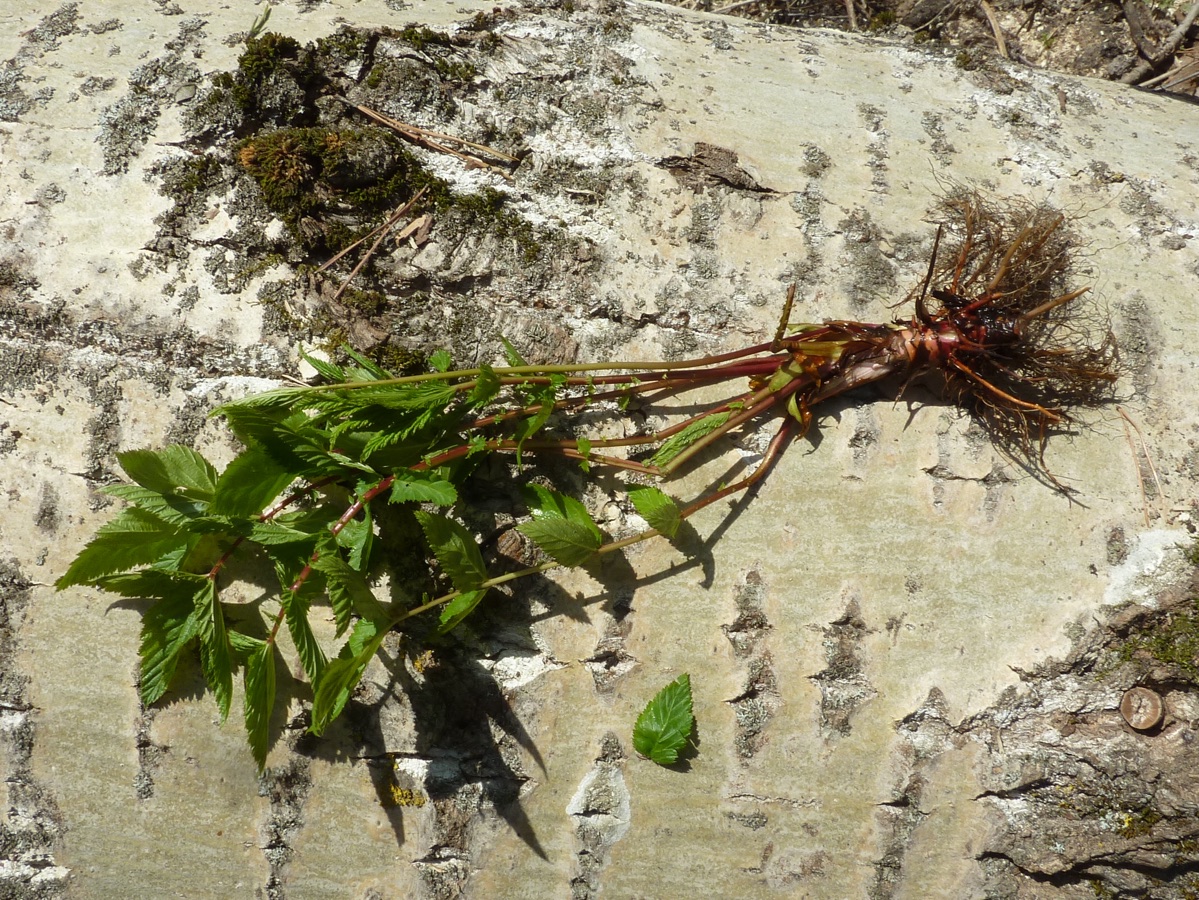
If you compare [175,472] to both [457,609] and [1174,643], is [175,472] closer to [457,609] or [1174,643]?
[457,609]

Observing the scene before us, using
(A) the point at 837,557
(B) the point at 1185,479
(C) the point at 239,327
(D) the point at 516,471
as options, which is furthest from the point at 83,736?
(B) the point at 1185,479

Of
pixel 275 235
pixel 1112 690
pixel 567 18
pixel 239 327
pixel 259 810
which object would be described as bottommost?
pixel 259 810

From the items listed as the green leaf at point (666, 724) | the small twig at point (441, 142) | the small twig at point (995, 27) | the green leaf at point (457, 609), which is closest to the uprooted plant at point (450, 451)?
the green leaf at point (457, 609)

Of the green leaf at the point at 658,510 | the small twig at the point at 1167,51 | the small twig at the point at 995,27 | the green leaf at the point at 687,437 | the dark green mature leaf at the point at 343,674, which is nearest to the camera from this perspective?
the dark green mature leaf at the point at 343,674

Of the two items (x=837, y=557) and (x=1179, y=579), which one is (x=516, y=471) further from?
(x=1179, y=579)

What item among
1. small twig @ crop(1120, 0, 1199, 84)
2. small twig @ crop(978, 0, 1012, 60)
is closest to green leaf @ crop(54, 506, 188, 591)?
small twig @ crop(978, 0, 1012, 60)

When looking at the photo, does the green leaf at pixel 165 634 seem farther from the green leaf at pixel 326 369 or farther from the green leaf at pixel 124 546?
the green leaf at pixel 326 369

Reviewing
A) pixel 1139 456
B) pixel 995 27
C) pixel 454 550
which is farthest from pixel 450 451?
pixel 995 27
